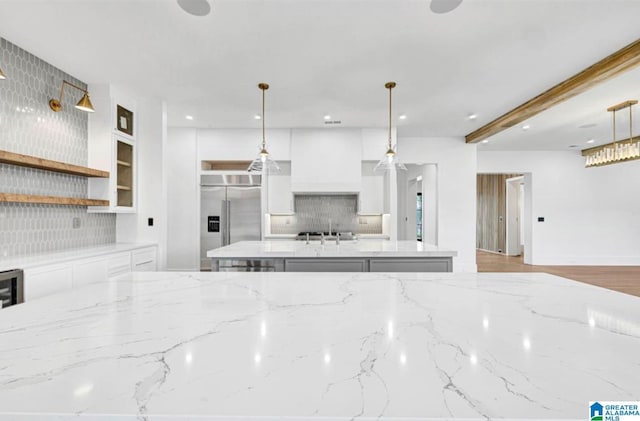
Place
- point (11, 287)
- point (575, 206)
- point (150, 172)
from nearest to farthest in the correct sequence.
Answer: point (11, 287)
point (150, 172)
point (575, 206)

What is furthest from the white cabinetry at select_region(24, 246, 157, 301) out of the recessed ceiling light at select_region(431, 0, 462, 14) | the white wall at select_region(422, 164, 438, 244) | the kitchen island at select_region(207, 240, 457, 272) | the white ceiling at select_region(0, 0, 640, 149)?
the white wall at select_region(422, 164, 438, 244)

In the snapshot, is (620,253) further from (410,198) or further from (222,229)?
(222,229)

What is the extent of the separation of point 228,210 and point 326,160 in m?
1.83

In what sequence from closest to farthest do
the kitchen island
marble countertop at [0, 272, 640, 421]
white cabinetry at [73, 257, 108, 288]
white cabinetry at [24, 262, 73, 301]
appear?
marble countertop at [0, 272, 640, 421], white cabinetry at [24, 262, 73, 301], white cabinetry at [73, 257, 108, 288], the kitchen island

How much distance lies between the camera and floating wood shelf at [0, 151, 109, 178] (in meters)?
2.43

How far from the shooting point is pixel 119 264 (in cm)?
319

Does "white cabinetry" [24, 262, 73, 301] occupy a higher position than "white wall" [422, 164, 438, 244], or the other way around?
"white wall" [422, 164, 438, 244]

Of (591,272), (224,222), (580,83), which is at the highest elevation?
(580,83)

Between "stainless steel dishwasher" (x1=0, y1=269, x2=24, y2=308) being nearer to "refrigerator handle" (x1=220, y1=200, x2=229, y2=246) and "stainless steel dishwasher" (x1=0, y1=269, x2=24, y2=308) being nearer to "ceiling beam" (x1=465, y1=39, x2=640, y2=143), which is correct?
"refrigerator handle" (x1=220, y1=200, x2=229, y2=246)

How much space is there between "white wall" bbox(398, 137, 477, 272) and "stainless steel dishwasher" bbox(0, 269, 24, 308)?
562 centimetres

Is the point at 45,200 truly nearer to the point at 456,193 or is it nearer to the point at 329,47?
the point at 329,47

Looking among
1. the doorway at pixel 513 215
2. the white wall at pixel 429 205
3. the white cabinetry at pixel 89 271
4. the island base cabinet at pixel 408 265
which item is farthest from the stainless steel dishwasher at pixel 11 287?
the doorway at pixel 513 215

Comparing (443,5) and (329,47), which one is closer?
(443,5)

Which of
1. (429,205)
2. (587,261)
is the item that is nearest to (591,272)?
(587,261)
